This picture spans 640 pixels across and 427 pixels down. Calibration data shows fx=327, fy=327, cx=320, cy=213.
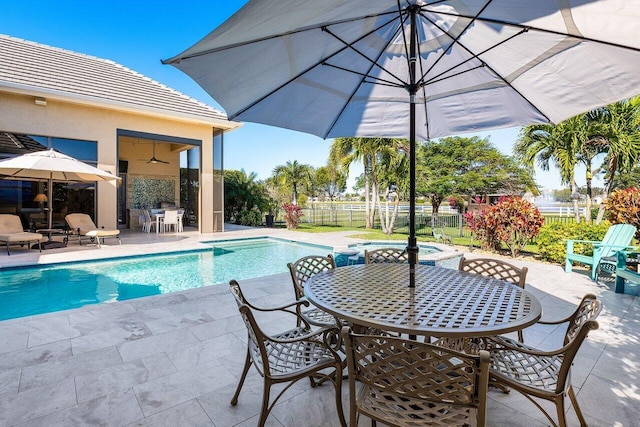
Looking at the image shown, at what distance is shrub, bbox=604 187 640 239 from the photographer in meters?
6.52

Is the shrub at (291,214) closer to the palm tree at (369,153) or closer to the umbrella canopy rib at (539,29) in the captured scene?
the palm tree at (369,153)

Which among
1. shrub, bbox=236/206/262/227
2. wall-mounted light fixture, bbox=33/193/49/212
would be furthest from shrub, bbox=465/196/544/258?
wall-mounted light fixture, bbox=33/193/49/212

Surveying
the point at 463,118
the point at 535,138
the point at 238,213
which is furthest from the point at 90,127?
the point at 535,138

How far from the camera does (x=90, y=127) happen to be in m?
10.2

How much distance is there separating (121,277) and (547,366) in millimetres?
7430

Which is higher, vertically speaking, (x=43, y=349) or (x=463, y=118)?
(x=463, y=118)

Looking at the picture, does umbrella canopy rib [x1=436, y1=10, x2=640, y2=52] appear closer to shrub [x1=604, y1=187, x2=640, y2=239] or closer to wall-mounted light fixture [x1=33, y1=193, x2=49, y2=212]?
shrub [x1=604, y1=187, x2=640, y2=239]

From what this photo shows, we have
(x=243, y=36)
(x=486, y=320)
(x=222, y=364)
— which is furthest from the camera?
(x=222, y=364)

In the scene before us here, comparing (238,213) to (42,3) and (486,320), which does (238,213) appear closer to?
(42,3)

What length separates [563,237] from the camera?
733 cm

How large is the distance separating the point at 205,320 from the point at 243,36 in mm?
3051

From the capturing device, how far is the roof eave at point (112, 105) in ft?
28.5

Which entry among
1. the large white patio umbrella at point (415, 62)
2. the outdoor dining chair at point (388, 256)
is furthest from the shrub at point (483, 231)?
the outdoor dining chair at point (388, 256)

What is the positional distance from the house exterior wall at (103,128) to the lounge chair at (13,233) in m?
1.94
